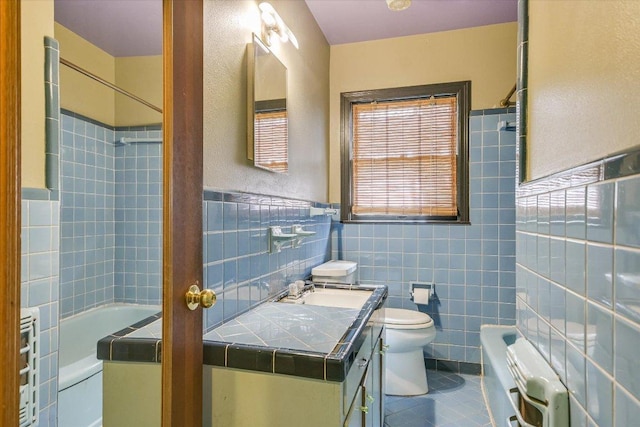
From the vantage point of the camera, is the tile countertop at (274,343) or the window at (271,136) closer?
the tile countertop at (274,343)

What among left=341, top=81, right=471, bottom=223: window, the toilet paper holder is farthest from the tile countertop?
left=341, top=81, right=471, bottom=223: window

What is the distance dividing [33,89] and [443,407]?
8.65 ft

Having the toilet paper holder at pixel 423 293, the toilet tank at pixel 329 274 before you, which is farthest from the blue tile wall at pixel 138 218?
the toilet paper holder at pixel 423 293

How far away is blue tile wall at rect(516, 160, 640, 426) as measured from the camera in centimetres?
61

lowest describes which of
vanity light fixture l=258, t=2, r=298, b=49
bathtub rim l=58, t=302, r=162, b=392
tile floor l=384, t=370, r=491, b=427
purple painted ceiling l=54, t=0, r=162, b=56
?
tile floor l=384, t=370, r=491, b=427

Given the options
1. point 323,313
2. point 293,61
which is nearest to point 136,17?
point 323,313

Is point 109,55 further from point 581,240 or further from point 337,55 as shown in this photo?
point 337,55

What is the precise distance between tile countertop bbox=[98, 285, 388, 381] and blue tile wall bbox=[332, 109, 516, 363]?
1.62 m

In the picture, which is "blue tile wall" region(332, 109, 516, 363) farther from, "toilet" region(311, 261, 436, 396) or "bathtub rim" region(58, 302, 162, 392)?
"bathtub rim" region(58, 302, 162, 392)

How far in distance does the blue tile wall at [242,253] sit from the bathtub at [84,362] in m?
0.39

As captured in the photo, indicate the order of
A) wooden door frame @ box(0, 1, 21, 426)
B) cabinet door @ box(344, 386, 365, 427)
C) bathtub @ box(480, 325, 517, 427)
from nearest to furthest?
1. wooden door frame @ box(0, 1, 21, 426)
2. cabinet door @ box(344, 386, 365, 427)
3. bathtub @ box(480, 325, 517, 427)

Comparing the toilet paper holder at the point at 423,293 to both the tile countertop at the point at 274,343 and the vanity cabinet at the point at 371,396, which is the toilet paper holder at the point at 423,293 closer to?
the vanity cabinet at the point at 371,396

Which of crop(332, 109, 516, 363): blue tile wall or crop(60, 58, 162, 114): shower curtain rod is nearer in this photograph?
crop(60, 58, 162, 114): shower curtain rod

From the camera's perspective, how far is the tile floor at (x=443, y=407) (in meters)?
2.16
